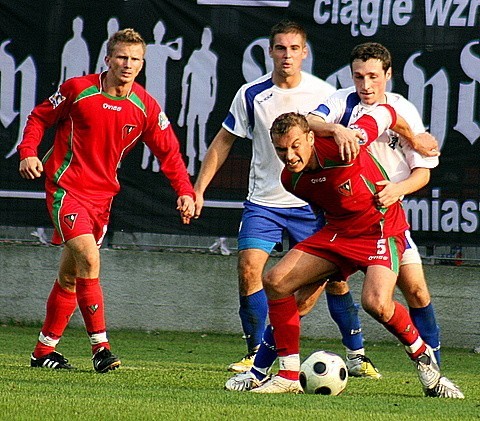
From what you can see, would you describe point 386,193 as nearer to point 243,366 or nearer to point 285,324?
point 285,324

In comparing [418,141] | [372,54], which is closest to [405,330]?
[418,141]

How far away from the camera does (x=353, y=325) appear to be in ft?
29.1

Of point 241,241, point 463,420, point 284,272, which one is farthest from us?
point 241,241

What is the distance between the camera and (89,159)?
333 inches

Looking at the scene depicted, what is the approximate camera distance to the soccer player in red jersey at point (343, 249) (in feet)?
22.6

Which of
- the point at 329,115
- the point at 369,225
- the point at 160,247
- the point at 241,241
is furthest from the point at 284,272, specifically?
the point at 160,247

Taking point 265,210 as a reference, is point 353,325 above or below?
below

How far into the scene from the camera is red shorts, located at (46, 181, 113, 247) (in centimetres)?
817

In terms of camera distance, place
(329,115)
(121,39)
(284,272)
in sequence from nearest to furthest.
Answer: (284,272) → (329,115) → (121,39)

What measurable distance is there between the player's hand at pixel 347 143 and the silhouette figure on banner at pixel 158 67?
5396mm


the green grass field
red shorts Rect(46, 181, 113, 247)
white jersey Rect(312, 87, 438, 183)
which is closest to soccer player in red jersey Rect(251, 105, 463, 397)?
the green grass field

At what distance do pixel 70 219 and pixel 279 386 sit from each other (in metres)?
2.01

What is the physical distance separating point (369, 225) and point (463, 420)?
1.56m

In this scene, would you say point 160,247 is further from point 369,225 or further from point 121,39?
point 369,225
